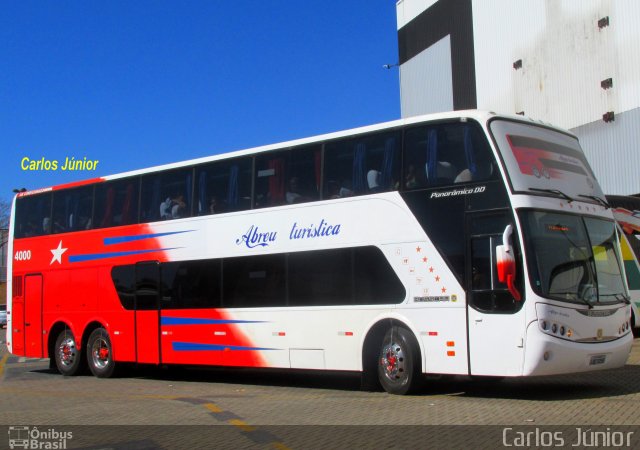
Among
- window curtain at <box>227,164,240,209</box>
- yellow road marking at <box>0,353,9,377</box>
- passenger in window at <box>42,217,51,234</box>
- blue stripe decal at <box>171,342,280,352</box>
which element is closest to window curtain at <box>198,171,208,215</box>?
window curtain at <box>227,164,240,209</box>

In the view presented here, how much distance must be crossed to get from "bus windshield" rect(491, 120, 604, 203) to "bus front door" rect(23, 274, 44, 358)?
1251 centimetres

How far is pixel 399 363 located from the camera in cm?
1153

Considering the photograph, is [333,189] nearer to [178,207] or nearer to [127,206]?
[178,207]

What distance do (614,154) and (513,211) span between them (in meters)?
22.3

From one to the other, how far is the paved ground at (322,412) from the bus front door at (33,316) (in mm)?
3489

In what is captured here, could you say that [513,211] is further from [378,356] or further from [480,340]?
[378,356]

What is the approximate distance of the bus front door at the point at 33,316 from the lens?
61.6 ft

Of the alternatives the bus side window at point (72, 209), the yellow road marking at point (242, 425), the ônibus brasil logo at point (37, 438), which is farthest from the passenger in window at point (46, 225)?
the yellow road marking at point (242, 425)

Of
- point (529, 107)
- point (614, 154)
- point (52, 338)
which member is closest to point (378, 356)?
point (52, 338)

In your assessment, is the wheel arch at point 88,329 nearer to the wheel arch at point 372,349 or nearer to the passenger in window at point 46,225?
the passenger in window at point 46,225

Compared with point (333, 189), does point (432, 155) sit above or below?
above

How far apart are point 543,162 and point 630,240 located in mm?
10530

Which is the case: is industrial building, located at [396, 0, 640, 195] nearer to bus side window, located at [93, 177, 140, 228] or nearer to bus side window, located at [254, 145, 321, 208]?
bus side window, located at [254, 145, 321, 208]

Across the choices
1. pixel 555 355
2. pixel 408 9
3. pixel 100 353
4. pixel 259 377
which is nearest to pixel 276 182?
pixel 259 377
